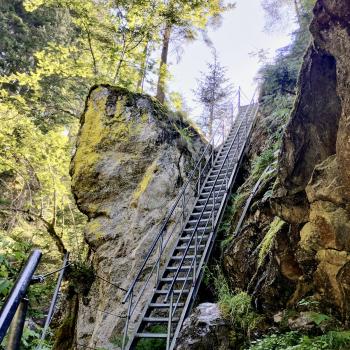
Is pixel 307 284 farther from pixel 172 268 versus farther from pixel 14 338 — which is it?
pixel 14 338

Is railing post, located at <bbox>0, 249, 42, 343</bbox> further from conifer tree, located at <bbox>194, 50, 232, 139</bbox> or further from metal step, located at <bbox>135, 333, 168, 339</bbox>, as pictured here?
conifer tree, located at <bbox>194, 50, 232, 139</bbox>

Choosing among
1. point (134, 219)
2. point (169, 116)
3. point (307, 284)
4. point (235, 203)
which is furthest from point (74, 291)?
point (307, 284)

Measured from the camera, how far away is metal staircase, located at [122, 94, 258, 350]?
6.06 metres

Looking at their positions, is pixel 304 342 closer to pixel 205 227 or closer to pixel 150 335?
pixel 150 335

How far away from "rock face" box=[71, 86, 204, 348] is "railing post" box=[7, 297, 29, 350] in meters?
5.76

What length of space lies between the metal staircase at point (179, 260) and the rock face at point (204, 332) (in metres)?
0.58

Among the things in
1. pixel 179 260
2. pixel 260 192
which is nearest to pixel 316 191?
pixel 260 192

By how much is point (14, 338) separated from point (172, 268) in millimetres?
5934

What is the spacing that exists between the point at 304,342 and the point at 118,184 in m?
5.64

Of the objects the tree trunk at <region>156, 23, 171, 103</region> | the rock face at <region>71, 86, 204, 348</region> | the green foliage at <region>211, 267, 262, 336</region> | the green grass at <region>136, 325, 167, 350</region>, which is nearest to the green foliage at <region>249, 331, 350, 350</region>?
the green foliage at <region>211, 267, 262, 336</region>

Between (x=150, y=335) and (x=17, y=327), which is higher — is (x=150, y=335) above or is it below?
above

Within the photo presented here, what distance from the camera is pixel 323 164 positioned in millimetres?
4059

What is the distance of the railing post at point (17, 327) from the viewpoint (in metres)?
1.29

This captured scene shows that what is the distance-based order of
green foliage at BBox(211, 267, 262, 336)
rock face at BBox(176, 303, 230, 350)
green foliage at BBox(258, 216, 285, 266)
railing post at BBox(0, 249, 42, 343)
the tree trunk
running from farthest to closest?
the tree trunk, green foliage at BBox(258, 216, 285, 266), green foliage at BBox(211, 267, 262, 336), rock face at BBox(176, 303, 230, 350), railing post at BBox(0, 249, 42, 343)
